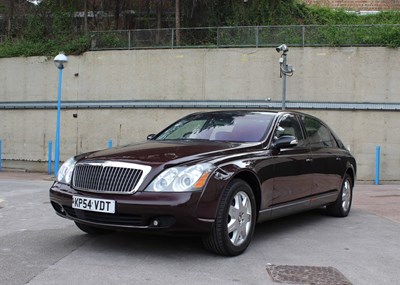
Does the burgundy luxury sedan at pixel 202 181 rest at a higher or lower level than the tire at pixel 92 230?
higher

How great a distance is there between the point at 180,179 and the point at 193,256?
892 mm

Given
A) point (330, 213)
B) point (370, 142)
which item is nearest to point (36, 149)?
point (370, 142)

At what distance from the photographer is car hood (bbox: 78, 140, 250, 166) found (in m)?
4.68

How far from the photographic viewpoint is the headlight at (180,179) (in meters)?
4.47

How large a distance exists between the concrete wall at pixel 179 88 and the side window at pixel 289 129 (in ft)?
36.7

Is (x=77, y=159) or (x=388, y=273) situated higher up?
(x=77, y=159)

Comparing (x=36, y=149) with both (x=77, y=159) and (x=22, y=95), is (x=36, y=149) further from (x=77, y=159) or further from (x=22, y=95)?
(x=77, y=159)

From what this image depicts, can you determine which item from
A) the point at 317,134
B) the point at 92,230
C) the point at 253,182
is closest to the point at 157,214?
the point at 253,182

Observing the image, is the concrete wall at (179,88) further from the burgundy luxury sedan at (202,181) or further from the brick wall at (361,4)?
the burgundy luxury sedan at (202,181)

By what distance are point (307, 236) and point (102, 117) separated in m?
14.5

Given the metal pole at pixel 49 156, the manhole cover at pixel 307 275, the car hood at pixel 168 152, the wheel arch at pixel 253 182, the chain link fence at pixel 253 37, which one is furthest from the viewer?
the metal pole at pixel 49 156

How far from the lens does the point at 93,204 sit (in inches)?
184

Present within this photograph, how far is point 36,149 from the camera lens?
2009cm

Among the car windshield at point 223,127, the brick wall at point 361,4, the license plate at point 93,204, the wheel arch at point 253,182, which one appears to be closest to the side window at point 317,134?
the car windshield at point 223,127
